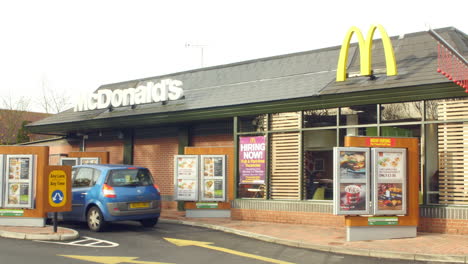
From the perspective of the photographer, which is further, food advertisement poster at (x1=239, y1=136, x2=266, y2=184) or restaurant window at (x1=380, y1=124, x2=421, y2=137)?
food advertisement poster at (x1=239, y1=136, x2=266, y2=184)

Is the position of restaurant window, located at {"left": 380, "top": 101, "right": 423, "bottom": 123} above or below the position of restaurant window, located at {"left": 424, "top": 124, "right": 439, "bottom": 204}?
above

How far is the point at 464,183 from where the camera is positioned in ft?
38.8

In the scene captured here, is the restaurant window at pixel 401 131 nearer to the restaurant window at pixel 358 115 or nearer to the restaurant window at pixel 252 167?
the restaurant window at pixel 358 115

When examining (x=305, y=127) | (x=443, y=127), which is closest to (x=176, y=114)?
(x=305, y=127)

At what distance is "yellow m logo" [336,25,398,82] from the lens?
13.2m

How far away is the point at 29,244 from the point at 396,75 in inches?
362

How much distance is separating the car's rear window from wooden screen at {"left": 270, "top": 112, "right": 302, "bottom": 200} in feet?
11.7

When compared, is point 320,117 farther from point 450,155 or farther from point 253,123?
point 450,155

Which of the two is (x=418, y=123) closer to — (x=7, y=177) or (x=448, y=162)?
(x=448, y=162)

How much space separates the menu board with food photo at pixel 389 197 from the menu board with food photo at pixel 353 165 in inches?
20.0

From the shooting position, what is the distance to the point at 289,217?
1458 cm

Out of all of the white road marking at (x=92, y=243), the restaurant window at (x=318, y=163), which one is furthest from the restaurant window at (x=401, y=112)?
the white road marking at (x=92, y=243)

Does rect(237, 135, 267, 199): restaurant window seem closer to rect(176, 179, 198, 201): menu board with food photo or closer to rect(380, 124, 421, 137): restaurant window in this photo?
rect(176, 179, 198, 201): menu board with food photo

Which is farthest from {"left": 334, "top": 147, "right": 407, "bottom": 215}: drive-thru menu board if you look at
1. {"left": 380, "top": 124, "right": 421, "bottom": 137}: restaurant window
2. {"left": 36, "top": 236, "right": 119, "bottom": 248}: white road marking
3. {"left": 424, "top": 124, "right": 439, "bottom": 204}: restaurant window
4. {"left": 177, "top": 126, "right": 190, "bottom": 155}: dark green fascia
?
{"left": 177, "top": 126, "right": 190, "bottom": 155}: dark green fascia
